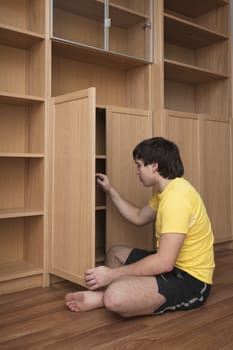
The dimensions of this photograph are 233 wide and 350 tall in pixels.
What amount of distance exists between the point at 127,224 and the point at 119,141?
529mm

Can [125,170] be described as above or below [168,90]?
below

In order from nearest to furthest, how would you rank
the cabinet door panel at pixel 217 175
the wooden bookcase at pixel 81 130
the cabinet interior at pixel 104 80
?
the wooden bookcase at pixel 81 130 < the cabinet interior at pixel 104 80 < the cabinet door panel at pixel 217 175

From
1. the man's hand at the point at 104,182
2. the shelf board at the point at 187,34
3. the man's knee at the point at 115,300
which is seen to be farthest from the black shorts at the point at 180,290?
the shelf board at the point at 187,34

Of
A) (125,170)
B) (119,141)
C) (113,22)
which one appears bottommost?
(125,170)

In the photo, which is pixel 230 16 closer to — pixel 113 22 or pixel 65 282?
pixel 113 22

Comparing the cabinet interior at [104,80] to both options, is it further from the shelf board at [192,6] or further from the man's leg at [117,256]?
the man's leg at [117,256]

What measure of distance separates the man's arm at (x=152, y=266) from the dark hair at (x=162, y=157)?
1.06ft

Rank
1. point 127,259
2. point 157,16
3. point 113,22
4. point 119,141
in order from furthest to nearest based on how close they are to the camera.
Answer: point 157,16, point 113,22, point 119,141, point 127,259

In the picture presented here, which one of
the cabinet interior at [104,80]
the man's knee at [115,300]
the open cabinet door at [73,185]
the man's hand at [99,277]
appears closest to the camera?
the man's knee at [115,300]

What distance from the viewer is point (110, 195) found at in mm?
Result: 2223

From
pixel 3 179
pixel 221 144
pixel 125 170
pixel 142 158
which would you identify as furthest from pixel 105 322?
pixel 221 144

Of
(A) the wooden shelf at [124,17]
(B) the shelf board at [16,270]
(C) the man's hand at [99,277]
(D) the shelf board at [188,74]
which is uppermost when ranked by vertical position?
(A) the wooden shelf at [124,17]

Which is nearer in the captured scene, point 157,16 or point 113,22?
point 113,22

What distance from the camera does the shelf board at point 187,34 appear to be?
304 cm
